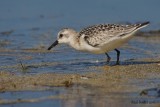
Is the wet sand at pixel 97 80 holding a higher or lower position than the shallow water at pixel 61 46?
lower

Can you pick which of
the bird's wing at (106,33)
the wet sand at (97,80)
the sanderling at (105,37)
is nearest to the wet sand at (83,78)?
the wet sand at (97,80)

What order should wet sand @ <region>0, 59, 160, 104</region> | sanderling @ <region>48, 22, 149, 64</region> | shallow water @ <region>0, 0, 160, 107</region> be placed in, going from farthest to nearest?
sanderling @ <region>48, 22, 149, 64</region> → wet sand @ <region>0, 59, 160, 104</region> → shallow water @ <region>0, 0, 160, 107</region>

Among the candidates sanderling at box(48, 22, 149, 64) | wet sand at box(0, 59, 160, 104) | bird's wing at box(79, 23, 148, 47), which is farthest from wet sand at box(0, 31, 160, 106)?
bird's wing at box(79, 23, 148, 47)

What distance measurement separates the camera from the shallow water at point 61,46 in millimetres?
9136

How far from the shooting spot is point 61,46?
559 inches

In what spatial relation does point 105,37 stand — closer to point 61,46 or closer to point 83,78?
point 83,78

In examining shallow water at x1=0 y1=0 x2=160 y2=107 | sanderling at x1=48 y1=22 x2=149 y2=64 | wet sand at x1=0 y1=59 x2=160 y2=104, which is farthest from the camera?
sanderling at x1=48 y1=22 x2=149 y2=64

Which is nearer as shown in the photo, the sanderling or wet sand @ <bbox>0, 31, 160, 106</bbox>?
wet sand @ <bbox>0, 31, 160, 106</bbox>

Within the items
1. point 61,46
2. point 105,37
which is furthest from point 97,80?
point 61,46

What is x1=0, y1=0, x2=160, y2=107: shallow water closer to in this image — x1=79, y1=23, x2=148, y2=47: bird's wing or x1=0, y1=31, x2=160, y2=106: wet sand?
x1=0, y1=31, x2=160, y2=106: wet sand

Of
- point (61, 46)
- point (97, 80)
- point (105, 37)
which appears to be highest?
point (105, 37)

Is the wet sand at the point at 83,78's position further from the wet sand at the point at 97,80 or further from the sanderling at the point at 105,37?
the sanderling at the point at 105,37

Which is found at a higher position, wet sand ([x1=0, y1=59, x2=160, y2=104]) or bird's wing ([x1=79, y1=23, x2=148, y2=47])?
bird's wing ([x1=79, y1=23, x2=148, y2=47])

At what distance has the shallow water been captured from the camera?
9.14 metres
